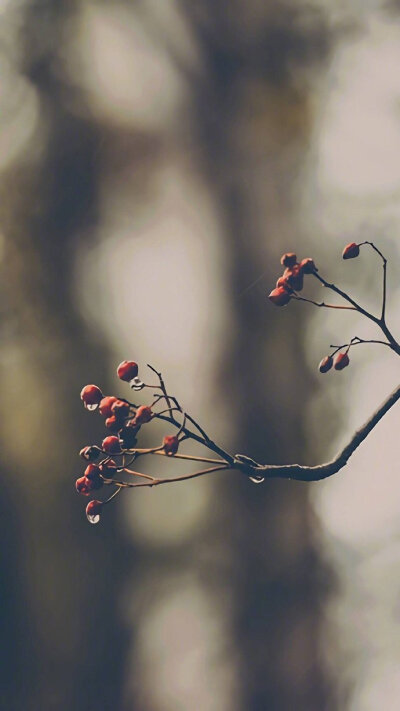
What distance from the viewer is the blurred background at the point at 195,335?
3.80 ft

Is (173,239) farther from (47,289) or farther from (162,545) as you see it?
(162,545)

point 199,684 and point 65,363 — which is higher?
point 65,363

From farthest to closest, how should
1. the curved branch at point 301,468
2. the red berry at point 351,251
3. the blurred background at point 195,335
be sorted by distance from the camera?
the blurred background at point 195,335 → the red berry at point 351,251 → the curved branch at point 301,468

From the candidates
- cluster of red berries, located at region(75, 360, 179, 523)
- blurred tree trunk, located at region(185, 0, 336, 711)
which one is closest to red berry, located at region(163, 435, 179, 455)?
cluster of red berries, located at region(75, 360, 179, 523)

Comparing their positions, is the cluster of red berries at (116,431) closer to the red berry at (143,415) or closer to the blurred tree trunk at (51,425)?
the red berry at (143,415)

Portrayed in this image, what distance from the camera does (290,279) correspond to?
421 mm

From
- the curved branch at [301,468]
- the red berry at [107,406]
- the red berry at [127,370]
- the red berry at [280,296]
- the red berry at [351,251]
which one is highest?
the red berry at [351,251]

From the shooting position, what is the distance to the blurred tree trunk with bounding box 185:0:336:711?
1234mm

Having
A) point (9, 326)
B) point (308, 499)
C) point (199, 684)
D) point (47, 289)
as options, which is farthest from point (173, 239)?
point (199, 684)

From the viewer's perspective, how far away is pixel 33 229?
54.1 inches

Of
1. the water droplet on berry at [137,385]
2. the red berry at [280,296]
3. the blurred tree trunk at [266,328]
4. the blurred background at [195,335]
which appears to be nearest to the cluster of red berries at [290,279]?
the red berry at [280,296]

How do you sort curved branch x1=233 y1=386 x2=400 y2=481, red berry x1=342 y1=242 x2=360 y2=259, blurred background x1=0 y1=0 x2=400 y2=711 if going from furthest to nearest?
blurred background x1=0 y1=0 x2=400 y2=711 → red berry x1=342 y1=242 x2=360 y2=259 → curved branch x1=233 y1=386 x2=400 y2=481

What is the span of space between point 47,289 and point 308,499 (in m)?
0.70

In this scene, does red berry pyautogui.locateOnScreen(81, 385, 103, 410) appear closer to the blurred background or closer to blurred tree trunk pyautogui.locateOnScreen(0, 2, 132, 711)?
the blurred background
